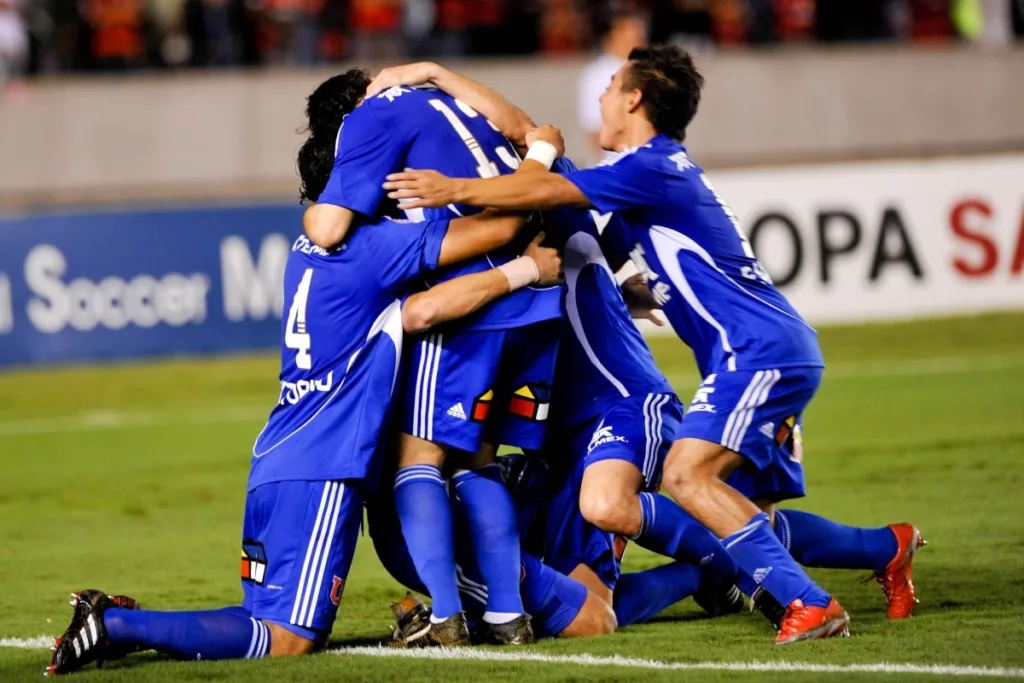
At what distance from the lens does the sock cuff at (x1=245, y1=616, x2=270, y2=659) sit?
518cm

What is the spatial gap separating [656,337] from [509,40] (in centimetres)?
459

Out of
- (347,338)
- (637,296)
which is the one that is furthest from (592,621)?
(637,296)

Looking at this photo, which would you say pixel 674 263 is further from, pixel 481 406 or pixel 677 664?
pixel 677 664

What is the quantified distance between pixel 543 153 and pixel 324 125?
82cm

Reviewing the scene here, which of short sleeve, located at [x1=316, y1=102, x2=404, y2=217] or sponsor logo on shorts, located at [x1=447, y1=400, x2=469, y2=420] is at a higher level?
short sleeve, located at [x1=316, y1=102, x2=404, y2=217]

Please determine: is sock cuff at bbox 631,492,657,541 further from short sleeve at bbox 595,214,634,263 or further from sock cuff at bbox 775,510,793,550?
short sleeve at bbox 595,214,634,263

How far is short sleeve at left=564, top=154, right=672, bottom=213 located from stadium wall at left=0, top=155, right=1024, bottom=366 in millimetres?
9693

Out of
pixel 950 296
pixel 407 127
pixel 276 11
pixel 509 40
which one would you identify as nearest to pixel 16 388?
pixel 276 11

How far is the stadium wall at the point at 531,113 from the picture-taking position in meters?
17.9

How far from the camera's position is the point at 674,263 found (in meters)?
5.52

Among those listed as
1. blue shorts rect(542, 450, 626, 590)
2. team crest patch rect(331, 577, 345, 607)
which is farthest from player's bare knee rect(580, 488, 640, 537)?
team crest patch rect(331, 577, 345, 607)

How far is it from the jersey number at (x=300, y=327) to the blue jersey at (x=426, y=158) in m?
0.30

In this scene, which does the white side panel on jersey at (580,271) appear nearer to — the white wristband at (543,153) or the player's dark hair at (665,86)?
the white wristband at (543,153)

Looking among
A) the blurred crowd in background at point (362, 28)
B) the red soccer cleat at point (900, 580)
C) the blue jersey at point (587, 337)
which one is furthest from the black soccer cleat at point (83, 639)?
the blurred crowd in background at point (362, 28)
